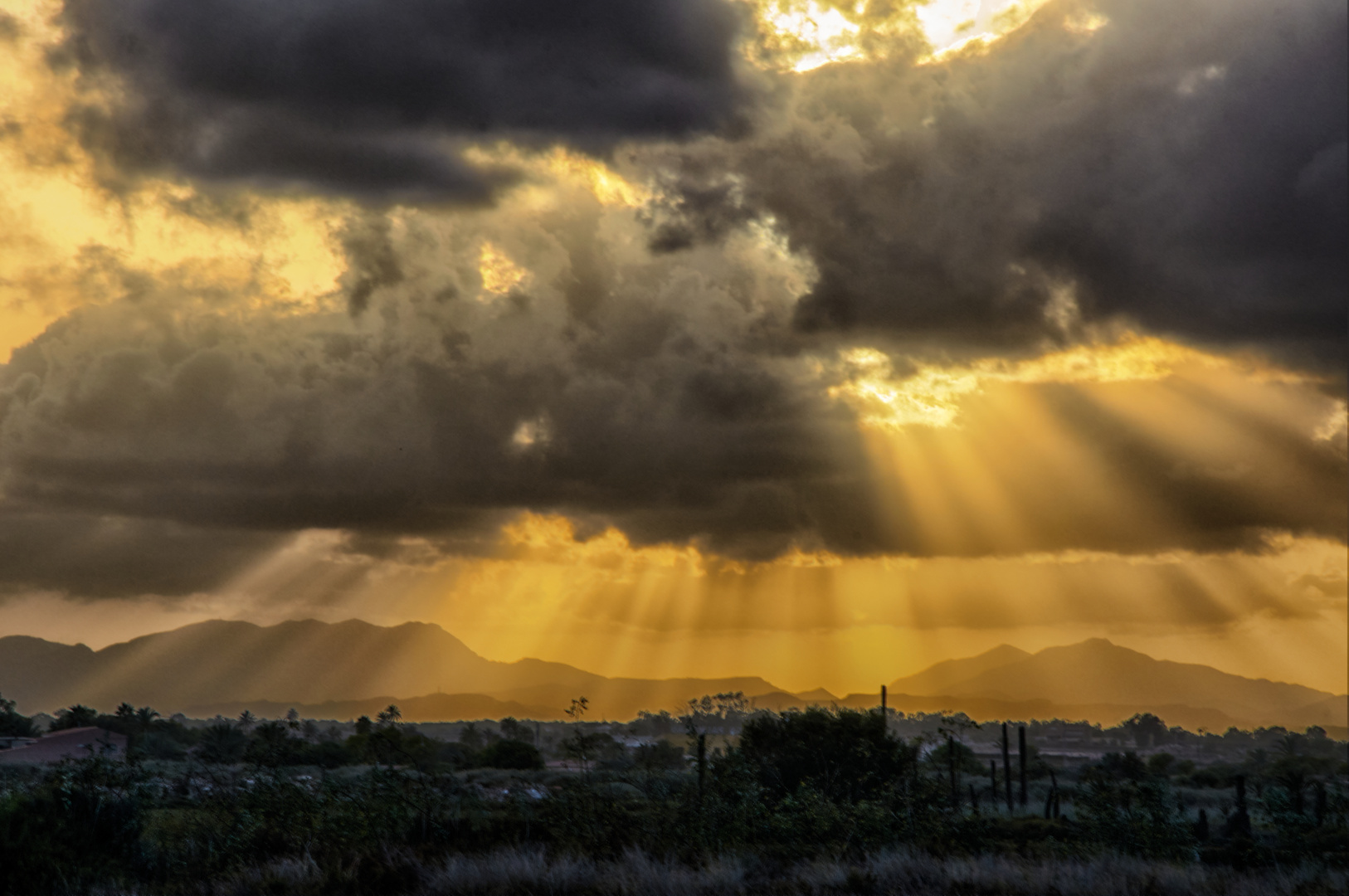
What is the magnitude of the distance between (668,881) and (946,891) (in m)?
4.93

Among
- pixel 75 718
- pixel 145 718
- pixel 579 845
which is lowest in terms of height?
pixel 75 718

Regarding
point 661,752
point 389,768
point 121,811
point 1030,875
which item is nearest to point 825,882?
point 1030,875

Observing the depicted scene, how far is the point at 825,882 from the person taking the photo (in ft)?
70.4

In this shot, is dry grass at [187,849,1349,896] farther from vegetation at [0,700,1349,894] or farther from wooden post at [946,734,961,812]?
wooden post at [946,734,961,812]

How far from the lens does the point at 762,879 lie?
71.8ft

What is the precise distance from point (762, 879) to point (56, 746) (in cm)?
8597

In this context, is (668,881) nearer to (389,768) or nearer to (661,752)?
(389,768)

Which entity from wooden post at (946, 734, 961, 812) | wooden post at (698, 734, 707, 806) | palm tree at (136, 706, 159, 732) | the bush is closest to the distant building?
palm tree at (136, 706, 159, 732)

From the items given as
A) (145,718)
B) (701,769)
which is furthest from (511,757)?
(701,769)

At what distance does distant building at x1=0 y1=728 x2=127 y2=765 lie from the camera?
265 feet

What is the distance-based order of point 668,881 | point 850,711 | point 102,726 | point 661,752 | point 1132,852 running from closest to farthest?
point 668,881
point 1132,852
point 850,711
point 661,752
point 102,726

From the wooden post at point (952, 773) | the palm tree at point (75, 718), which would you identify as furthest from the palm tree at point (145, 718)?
the wooden post at point (952, 773)

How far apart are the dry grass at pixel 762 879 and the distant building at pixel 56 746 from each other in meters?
63.5

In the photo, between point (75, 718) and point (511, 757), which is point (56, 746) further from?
point (511, 757)
